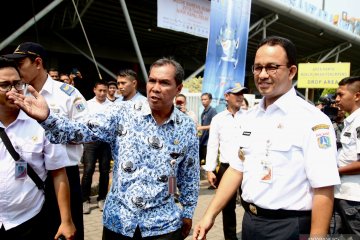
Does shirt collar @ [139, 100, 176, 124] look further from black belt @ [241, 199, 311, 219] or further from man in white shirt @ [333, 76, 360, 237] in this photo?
man in white shirt @ [333, 76, 360, 237]

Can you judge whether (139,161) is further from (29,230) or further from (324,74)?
(324,74)

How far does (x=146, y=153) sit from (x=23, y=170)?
2.44ft

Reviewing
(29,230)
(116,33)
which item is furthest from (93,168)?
(116,33)

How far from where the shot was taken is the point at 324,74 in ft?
37.2

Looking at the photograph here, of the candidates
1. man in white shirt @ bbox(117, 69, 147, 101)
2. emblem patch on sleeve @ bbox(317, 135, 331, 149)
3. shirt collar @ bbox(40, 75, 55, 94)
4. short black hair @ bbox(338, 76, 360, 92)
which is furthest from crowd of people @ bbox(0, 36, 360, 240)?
man in white shirt @ bbox(117, 69, 147, 101)

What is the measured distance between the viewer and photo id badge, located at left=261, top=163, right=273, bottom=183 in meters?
2.14

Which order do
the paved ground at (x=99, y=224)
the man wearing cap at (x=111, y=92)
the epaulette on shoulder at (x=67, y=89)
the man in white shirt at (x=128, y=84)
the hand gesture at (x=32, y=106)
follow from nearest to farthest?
the hand gesture at (x=32, y=106), the epaulette on shoulder at (x=67, y=89), the paved ground at (x=99, y=224), the man in white shirt at (x=128, y=84), the man wearing cap at (x=111, y=92)


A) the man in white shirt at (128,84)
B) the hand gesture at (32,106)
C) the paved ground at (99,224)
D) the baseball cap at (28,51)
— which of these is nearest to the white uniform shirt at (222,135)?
the paved ground at (99,224)

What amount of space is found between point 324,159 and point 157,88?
3.49ft

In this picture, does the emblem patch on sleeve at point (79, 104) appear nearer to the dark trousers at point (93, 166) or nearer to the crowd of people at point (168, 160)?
the crowd of people at point (168, 160)

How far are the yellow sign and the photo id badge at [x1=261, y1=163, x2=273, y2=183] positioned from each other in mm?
9710

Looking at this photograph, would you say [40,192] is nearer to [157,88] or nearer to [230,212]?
[157,88]

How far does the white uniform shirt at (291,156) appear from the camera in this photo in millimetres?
2039

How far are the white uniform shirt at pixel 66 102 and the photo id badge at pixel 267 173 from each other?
5.86 ft
